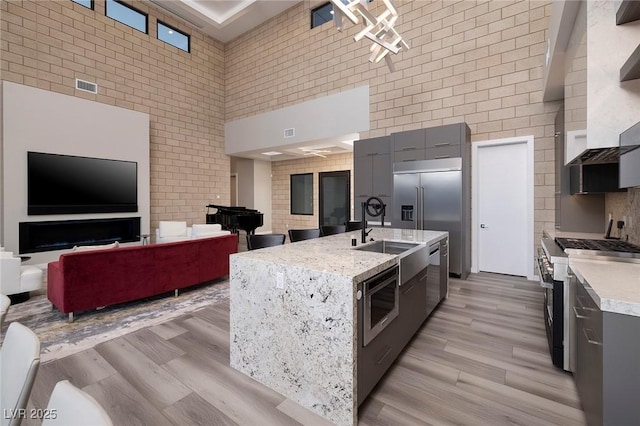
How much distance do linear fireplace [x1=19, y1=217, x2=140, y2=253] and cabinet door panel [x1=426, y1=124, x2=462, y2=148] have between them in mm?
6914

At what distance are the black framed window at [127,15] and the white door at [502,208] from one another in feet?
28.5

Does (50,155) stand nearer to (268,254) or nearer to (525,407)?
(268,254)

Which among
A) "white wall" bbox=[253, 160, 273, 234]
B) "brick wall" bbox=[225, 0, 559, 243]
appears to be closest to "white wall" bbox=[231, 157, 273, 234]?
"white wall" bbox=[253, 160, 273, 234]

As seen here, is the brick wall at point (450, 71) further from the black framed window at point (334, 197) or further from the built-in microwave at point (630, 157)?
the built-in microwave at point (630, 157)

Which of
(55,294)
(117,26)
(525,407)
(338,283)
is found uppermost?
(117,26)

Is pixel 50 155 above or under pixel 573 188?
above

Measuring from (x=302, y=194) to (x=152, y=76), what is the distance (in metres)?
5.69

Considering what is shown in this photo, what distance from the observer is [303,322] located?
6.05 ft

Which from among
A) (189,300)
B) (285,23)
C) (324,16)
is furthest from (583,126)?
(285,23)

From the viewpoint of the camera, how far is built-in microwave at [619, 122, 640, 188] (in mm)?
1533

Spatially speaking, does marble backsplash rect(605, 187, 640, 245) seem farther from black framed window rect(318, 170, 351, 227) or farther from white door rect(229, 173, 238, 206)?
white door rect(229, 173, 238, 206)

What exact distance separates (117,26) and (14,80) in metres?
2.63

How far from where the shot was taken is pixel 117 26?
7008 millimetres

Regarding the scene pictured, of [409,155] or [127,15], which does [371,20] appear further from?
[127,15]
